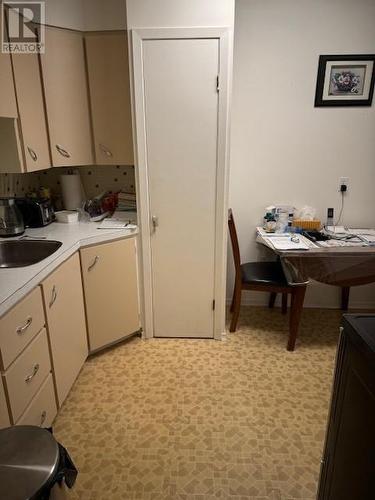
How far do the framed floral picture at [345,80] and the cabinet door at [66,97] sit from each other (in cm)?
178

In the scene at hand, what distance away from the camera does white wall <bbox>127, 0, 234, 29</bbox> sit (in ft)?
6.39

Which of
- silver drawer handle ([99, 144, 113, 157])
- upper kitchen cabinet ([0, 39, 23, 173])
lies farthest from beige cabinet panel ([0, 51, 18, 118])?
silver drawer handle ([99, 144, 113, 157])

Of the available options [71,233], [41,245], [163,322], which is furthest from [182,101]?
[163,322]

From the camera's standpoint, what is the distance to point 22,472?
36.0 inches

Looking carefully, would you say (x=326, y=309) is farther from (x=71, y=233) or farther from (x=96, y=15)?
(x=96, y=15)

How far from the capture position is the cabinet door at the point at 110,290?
2.17 metres

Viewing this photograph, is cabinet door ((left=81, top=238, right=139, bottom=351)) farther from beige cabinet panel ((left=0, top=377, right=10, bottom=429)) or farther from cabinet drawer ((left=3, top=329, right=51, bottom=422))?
beige cabinet panel ((left=0, top=377, right=10, bottom=429))

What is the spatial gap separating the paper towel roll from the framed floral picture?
2.01 meters

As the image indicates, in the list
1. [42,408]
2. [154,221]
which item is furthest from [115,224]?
[42,408]

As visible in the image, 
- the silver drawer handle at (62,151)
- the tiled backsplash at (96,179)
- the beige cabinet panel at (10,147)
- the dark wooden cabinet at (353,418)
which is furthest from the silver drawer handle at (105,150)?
the dark wooden cabinet at (353,418)

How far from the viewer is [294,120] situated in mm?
2689

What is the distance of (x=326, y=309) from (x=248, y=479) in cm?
192

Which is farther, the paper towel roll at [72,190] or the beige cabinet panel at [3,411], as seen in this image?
the paper towel roll at [72,190]

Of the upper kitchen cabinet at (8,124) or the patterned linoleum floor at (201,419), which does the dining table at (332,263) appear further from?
the upper kitchen cabinet at (8,124)
